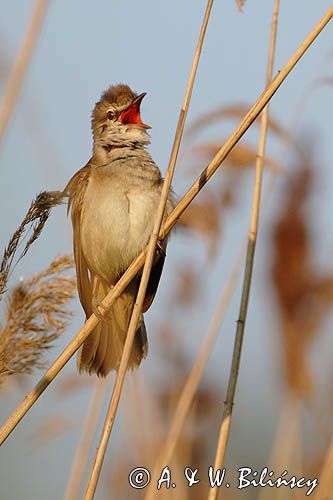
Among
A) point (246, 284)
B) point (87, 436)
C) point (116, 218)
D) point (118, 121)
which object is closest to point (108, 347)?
point (87, 436)

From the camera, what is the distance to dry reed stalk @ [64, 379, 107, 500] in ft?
9.29

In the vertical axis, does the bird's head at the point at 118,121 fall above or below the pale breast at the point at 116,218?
above

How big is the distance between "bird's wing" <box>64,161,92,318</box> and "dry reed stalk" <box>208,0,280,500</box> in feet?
3.27

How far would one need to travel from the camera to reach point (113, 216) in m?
3.10

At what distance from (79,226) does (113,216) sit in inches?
9.9

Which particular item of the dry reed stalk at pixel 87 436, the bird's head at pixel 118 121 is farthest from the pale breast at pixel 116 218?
the dry reed stalk at pixel 87 436

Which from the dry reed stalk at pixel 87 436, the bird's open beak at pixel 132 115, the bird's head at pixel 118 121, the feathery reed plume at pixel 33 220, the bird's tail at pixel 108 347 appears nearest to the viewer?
the feathery reed plume at pixel 33 220

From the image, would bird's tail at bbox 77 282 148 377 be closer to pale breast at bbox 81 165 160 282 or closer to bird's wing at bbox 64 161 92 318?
bird's wing at bbox 64 161 92 318

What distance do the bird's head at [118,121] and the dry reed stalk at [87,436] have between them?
1.01 meters

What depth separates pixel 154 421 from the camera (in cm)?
321

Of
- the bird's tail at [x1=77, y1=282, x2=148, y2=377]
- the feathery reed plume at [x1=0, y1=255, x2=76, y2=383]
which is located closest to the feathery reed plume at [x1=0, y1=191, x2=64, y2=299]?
the feathery reed plume at [x1=0, y1=255, x2=76, y2=383]

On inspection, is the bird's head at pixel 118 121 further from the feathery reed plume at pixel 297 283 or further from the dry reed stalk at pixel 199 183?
the dry reed stalk at pixel 199 183

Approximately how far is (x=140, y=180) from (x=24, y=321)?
4.13 ft

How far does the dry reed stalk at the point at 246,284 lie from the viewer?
7.50 ft
